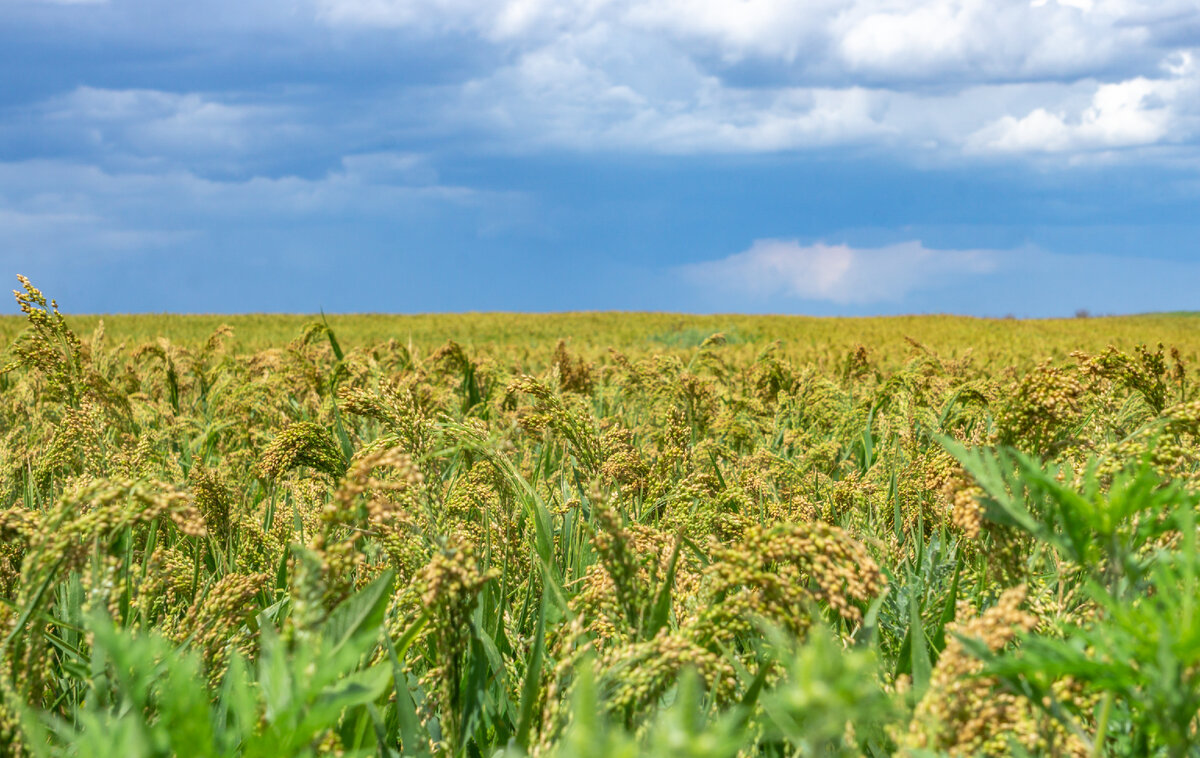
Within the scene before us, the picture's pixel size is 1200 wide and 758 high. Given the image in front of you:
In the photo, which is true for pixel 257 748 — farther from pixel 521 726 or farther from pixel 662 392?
pixel 662 392

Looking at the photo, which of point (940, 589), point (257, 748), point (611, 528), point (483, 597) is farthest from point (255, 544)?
point (940, 589)

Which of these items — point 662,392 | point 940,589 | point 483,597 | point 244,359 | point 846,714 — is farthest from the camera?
point 244,359

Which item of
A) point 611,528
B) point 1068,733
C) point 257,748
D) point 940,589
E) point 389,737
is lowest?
point 389,737

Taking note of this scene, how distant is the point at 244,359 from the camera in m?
6.25

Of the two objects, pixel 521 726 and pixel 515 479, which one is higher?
pixel 515 479

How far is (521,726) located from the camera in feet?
3.42

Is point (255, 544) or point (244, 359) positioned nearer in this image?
point (255, 544)

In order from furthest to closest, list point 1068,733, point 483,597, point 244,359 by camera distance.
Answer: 1. point 244,359
2. point 483,597
3. point 1068,733

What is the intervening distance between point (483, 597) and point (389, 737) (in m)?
0.33

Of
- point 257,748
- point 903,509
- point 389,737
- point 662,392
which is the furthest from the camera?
point 662,392

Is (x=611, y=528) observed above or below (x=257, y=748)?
above

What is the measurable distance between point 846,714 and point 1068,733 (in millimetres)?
593

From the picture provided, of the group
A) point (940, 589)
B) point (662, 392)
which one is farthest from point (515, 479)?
point (662, 392)

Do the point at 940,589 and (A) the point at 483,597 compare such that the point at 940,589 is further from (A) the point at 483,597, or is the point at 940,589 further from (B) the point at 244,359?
(B) the point at 244,359
